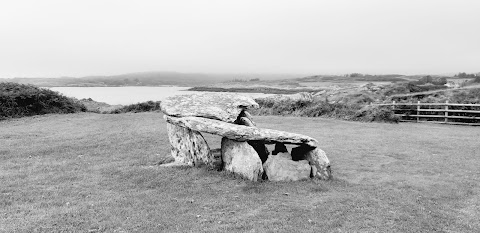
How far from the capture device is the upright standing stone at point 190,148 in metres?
12.9

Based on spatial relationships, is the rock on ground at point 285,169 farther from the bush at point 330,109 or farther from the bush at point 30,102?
the bush at point 30,102

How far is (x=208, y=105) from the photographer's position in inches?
539

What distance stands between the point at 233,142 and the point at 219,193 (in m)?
2.48

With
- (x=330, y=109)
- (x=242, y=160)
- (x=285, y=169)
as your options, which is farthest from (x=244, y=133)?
(x=330, y=109)

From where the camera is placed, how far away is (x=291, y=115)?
35.4 meters

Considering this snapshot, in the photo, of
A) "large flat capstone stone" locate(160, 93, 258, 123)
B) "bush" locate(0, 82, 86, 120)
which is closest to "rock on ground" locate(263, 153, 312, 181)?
"large flat capstone stone" locate(160, 93, 258, 123)

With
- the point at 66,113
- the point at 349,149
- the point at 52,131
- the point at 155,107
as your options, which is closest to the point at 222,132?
the point at 349,149

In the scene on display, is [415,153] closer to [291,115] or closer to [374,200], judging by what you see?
[374,200]

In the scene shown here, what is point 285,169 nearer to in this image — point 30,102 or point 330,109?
point 330,109

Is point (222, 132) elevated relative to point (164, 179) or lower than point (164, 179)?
elevated

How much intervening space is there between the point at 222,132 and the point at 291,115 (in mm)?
24167

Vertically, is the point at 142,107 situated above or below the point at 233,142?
below

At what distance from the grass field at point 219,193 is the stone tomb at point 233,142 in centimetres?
58

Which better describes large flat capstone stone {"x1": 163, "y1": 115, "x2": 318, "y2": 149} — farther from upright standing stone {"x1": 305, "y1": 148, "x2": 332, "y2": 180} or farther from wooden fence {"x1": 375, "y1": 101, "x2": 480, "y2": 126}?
wooden fence {"x1": 375, "y1": 101, "x2": 480, "y2": 126}
